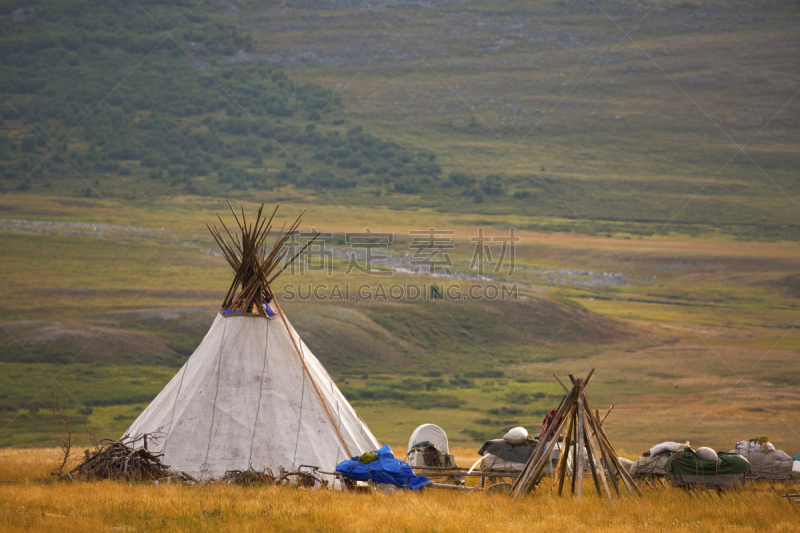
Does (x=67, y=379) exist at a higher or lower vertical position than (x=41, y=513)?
higher

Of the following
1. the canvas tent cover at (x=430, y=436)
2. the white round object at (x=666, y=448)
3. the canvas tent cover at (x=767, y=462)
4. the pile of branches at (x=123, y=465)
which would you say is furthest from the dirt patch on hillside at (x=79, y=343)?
the canvas tent cover at (x=767, y=462)

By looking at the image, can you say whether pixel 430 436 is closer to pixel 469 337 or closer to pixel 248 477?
pixel 248 477

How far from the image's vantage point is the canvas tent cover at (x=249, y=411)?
42.2 feet

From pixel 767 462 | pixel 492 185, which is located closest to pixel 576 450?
pixel 767 462

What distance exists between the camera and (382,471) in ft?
39.6

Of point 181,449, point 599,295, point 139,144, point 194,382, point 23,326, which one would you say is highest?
point 139,144

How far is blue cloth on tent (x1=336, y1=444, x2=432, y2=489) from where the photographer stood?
12.1m

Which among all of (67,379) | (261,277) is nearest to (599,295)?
(67,379)

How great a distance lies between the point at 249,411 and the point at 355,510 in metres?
3.36

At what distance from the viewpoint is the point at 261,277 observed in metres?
14.7

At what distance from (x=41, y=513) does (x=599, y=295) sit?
6869cm

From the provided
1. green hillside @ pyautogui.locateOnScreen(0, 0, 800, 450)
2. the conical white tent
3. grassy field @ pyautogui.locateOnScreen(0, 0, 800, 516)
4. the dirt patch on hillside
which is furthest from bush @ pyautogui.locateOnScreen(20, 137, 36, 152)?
the conical white tent

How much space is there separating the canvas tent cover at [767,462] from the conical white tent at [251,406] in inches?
239

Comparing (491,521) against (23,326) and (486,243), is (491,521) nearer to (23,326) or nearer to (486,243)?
(23,326)
